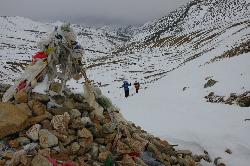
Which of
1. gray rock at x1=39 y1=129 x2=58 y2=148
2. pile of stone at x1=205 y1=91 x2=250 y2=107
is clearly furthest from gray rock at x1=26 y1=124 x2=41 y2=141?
pile of stone at x1=205 y1=91 x2=250 y2=107

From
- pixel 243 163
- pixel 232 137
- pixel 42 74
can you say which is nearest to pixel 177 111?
pixel 232 137

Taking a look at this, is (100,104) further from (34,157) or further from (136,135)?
(34,157)

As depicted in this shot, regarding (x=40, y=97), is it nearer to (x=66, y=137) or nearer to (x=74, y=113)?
(x=74, y=113)

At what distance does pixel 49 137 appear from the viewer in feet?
29.3

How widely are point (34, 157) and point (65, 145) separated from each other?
1.02 meters

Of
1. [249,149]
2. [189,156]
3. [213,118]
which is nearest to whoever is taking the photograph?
[189,156]

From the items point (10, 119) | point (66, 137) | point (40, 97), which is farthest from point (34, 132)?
point (40, 97)

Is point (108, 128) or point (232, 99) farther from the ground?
point (232, 99)

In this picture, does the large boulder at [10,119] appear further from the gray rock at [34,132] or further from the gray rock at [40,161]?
the gray rock at [40,161]

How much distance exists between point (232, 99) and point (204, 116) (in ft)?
11.0

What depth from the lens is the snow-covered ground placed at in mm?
13513

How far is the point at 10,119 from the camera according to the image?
8.89m

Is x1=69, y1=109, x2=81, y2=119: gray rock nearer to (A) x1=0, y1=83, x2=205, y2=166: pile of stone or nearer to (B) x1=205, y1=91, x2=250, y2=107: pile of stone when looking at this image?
(A) x1=0, y1=83, x2=205, y2=166: pile of stone

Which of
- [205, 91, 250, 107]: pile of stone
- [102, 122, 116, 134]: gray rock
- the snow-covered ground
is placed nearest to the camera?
[102, 122, 116, 134]: gray rock
